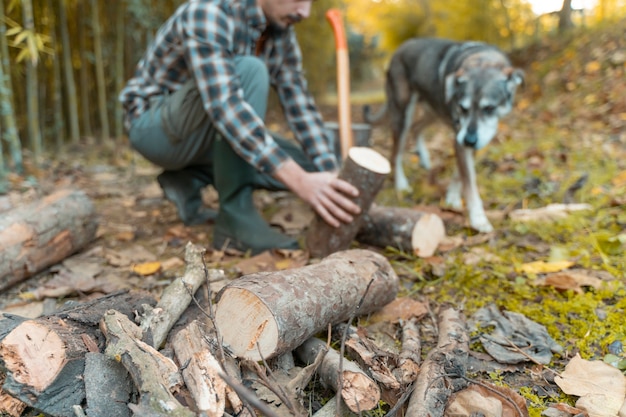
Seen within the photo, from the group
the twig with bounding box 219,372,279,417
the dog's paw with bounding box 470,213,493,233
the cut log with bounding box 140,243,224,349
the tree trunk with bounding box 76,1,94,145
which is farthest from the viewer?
the tree trunk with bounding box 76,1,94,145

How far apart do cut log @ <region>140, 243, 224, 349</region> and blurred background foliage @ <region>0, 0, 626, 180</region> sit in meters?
2.18

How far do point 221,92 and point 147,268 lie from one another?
95 centimetres

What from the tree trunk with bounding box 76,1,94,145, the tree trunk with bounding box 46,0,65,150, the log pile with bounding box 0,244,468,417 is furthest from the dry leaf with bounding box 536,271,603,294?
the tree trunk with bounding box 76,1,94,145

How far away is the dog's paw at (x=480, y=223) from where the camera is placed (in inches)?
120

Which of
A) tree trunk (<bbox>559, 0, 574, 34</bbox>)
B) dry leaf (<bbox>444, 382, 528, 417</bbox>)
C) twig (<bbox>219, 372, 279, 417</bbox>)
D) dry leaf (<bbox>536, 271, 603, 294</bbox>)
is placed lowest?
dry leaf (<bbox>536, 271, 603, 294</bbox>)

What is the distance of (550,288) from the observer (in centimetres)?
229

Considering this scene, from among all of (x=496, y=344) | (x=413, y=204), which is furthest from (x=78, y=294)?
(x=413, y=204)

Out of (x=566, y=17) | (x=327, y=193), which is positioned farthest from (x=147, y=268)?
(x=566, y=17)

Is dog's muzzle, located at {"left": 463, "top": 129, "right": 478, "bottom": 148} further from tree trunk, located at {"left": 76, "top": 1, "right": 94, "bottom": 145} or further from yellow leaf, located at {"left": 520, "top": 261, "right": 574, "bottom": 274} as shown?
tree trunk, located at {"left": 76, "top": 1, "right": 94, "bottom": 145}

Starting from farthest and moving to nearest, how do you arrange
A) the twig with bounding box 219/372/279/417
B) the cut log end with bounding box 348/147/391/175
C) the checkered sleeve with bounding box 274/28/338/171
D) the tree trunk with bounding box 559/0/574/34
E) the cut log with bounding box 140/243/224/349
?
the tree trunk with bounding box 559/0/574/34 < the checkered sleeve with bounding box 274/28/338/171 < the cut log end with bounding box 348/147/391/175 < the cut log with bounding box 140/243/224/349 < the twig with bounding box 219/372/279/417

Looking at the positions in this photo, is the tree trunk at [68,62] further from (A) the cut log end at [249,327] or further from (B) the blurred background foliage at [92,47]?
(A) the cut log end at [249,327]

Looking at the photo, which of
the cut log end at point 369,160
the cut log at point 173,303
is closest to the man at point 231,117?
the cut log end at point 369,160

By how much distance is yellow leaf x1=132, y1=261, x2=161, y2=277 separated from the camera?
2.57 metres

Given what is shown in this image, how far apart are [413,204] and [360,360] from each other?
2322mm
